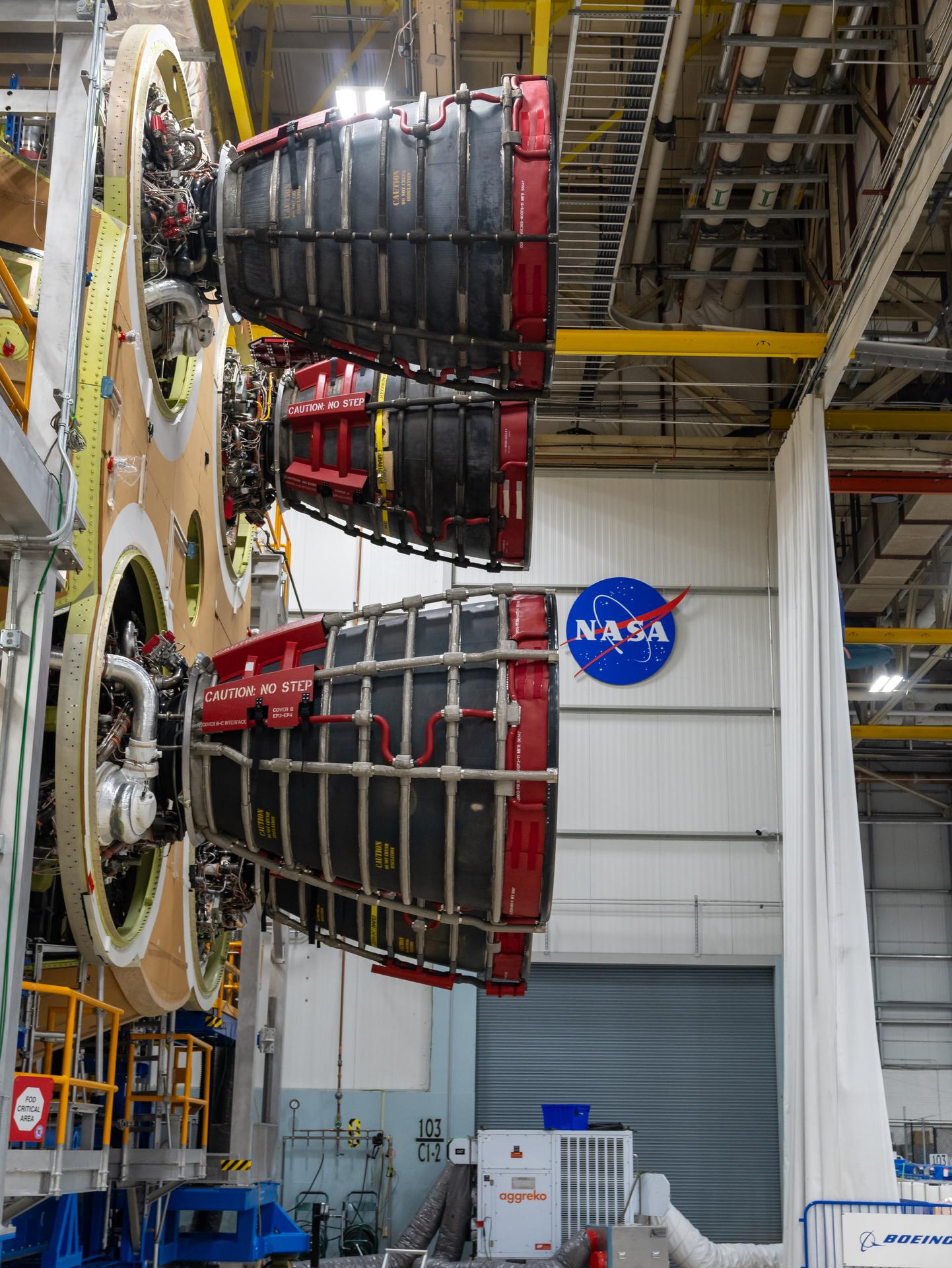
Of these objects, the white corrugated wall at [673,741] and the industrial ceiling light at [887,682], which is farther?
the industrial ceiling light at [887,682]

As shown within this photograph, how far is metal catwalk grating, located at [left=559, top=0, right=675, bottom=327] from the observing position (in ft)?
59.4

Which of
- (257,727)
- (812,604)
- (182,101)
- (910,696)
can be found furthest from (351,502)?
(910,696)

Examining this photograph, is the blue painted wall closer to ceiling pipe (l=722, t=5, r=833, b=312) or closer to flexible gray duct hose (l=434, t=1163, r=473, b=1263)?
flexible gray duct hose (l=434, t=1163, r=473, b=1263)

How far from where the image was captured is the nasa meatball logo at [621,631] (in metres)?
26.2

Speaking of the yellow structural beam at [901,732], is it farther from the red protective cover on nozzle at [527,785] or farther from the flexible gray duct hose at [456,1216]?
the red protective cover on nozzle at [527,785]

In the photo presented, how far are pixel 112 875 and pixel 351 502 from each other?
141 inches

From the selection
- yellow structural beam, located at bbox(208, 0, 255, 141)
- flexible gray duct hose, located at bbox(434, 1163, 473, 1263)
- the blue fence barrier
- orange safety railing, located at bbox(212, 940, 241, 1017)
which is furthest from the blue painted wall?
yellow structural beam, located at bbox(208, 0, 255, 141)

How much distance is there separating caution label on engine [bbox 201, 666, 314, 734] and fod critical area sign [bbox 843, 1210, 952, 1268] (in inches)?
333

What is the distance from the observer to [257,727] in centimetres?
841

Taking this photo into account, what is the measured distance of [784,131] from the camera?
20.3 meters

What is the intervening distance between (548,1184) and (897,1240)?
935 centimetres

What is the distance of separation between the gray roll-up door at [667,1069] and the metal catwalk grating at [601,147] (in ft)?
42.5

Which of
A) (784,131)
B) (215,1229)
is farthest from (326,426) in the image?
(784,131)

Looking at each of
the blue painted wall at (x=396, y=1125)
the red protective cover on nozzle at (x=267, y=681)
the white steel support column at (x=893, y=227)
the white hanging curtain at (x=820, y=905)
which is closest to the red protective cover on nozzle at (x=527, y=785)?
the red protective cover on nozzle at (x=267, y=681)
